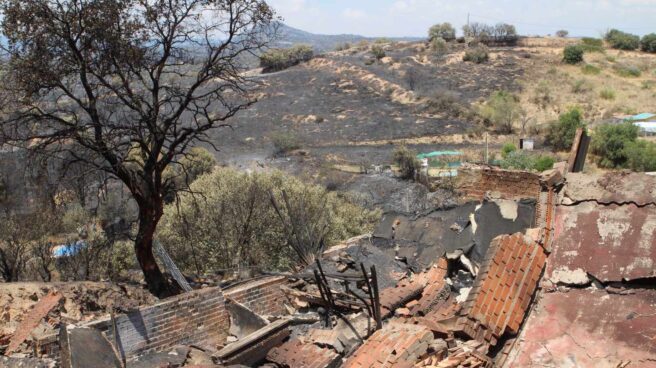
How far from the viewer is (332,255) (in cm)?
1121

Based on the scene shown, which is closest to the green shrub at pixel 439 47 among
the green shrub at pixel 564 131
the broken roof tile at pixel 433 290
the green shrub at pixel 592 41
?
the green shrub at pixel 592 41

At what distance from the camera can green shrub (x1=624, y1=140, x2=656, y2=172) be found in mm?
29767

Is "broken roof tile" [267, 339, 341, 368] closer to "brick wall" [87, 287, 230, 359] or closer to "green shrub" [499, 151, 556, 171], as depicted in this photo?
"brick wall" [87, 287, 230, 359]

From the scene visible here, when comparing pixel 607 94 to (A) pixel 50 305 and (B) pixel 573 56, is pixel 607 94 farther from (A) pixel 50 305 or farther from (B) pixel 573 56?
(A) pixel 50 305

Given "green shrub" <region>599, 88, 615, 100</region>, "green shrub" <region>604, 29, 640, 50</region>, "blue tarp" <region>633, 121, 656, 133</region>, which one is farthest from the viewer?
"green shrub" <region>604, 29, 640, 50</region>

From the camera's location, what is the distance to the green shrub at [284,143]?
128 ft

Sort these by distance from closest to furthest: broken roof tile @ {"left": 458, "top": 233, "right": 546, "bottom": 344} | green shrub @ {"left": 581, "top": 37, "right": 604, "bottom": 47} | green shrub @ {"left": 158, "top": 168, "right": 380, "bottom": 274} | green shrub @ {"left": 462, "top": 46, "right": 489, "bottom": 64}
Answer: broken roof tile @ {"left": 458, "top": 233, "right": 546, "bottom": 344} < green shrub @ {"left": 158, "top": 168, "right": 380, "bottom": 274} < green shrub @ {"left": 462, "top": 46, "right": 489, "bottom": 64} < green shrub @ {"left": 581, "top": 37, "right": 604, "bottom": 47}

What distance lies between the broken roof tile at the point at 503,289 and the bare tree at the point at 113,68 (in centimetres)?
686

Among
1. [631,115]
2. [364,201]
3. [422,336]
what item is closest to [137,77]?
[422,336]

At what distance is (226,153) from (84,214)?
65.2ft

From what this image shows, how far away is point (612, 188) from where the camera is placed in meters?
5.75

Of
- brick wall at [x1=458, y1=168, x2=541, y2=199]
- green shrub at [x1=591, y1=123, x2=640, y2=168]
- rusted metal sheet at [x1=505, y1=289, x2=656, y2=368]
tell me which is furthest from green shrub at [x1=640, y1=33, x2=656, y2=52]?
rusted metal sheet at [x1=505, y1=289, x2=656, y2=368]

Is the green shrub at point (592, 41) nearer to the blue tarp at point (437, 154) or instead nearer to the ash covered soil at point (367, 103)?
the ash covered soil at point (367, 103)

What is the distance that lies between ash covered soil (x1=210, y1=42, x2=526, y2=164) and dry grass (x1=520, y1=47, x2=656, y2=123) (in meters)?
2.24
